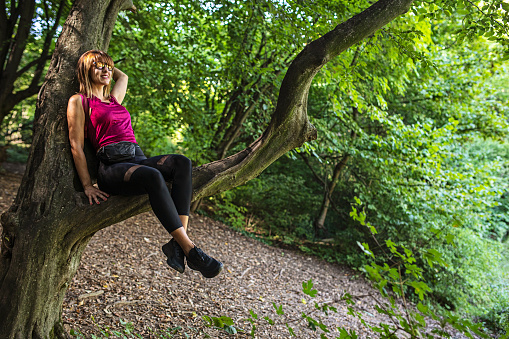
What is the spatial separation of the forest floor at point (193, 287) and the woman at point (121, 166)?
955mm

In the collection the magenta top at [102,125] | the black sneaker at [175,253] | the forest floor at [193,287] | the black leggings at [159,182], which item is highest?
the magenta top at [102,125]

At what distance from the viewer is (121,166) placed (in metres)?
2.52

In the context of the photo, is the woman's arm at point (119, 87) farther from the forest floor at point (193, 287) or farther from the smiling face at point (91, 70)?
the forest floor at point (193, 287)

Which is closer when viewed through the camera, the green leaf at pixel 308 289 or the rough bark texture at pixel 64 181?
the green leaf at pixel 308 289

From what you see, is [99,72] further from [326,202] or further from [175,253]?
[326,202]

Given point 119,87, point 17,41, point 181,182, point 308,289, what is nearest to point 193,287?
point 181,182

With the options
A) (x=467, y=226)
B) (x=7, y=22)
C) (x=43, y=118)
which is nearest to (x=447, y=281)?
(x=467, y=226)

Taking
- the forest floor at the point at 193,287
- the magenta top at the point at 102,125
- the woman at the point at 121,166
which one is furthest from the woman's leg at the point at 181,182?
the forest floor at the point at 193,287

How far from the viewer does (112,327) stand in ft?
10.8

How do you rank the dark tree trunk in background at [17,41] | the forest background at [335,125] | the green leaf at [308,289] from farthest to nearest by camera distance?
1. the forest background at [335,125]
2. the dark tree trunk in background at [17,41]
3. the green leaf at [308,289]

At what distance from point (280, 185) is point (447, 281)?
3892 mm

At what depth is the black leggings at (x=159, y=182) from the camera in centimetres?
242

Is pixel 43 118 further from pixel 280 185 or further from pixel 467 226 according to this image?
pixel 467 226

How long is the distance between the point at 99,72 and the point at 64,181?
2.62 ft
